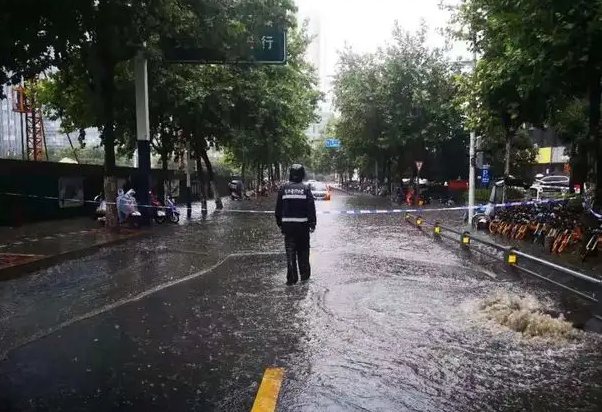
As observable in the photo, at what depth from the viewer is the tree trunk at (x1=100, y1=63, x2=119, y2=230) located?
16.0 metres

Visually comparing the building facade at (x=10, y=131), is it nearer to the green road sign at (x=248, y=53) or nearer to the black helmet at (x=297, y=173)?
the green road sign at (x=248, y=53)

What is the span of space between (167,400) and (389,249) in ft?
30.9

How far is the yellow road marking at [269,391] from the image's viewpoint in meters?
4.08

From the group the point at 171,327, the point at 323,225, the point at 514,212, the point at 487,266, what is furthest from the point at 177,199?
the point at 171,327

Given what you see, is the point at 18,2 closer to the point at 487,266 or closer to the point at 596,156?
the point at 487,266

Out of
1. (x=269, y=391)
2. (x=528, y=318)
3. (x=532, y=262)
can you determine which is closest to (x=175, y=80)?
(x=532, y=262)

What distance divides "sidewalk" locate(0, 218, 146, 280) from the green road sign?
537 cm

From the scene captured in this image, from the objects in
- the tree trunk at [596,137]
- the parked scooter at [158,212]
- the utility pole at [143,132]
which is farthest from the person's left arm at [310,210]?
the parked scooter at [158,212]

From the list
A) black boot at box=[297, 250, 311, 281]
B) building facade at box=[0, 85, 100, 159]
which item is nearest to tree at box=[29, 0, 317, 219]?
black boot at box=[297, 250, 311, 281]

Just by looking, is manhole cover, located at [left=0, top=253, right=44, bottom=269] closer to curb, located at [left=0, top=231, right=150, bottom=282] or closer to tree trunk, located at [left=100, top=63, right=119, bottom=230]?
curb, located at [left=0, top=231, right=150, bottom=282]

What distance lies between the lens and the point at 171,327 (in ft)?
20.7

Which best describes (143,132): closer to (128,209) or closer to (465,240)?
(128,209)

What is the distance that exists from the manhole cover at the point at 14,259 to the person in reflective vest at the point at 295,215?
5.18 m

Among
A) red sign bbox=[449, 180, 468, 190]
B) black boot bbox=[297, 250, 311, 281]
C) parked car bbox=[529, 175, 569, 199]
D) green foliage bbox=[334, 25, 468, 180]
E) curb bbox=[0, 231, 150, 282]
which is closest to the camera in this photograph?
black boot bbox=[297, 250, 311, 281]
